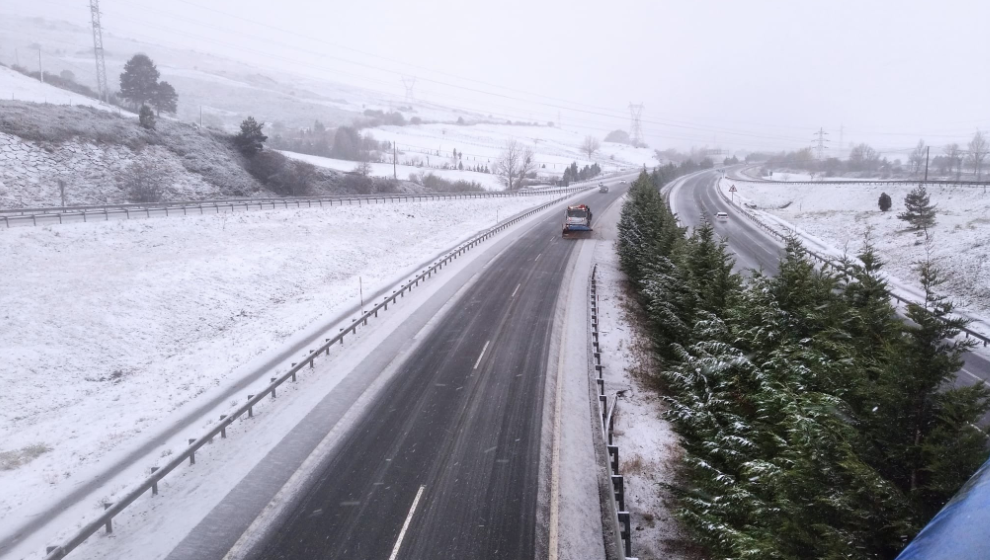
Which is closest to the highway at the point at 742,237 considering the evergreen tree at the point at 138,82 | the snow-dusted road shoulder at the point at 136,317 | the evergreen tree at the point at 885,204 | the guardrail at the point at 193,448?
the evergreen tree at the point at 885,204

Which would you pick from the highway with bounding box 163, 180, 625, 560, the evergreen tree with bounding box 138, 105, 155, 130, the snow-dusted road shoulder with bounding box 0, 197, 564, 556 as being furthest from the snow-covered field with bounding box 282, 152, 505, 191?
the highway with bounding box 163, 180, 625, 560

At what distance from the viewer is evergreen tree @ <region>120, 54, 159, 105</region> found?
3652 inches

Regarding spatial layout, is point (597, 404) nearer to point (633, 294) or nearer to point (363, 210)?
point (633, 294)

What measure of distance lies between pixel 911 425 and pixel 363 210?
169 ft

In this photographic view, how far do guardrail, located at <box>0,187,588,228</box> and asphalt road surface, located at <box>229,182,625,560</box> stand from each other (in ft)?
89.8

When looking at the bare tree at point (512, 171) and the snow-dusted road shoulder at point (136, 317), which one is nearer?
the snow-dusted road shoulder at point (136, 317)

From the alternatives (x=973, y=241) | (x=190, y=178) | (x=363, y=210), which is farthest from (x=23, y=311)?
(x=973, y=241)

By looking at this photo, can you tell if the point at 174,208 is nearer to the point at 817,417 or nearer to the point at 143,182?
the point at 143,182

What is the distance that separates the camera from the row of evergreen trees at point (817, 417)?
582cm

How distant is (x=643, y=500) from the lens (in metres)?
11.3

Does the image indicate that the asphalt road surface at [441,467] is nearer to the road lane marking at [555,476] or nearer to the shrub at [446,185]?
the road lane marking at [555,476]

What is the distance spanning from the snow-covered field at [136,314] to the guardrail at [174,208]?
1.80m

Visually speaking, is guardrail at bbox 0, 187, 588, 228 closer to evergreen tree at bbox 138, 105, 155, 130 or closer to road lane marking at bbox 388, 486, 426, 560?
evergreen tree at bbox 138, 105, 155, 130

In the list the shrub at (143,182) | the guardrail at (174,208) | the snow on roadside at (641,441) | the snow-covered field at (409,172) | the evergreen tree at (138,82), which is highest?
the evergreen tree at (138,82)
